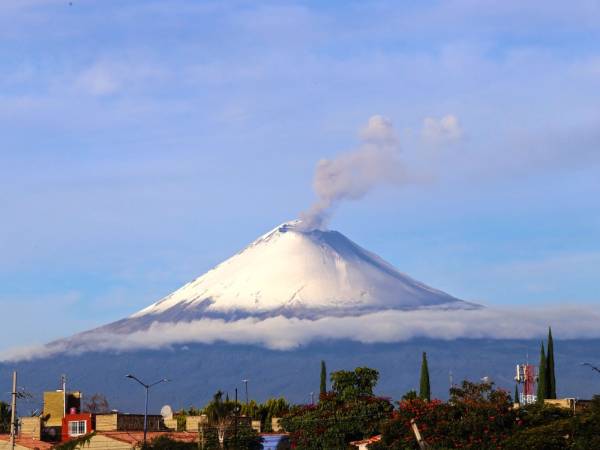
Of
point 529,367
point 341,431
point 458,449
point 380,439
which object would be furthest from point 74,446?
point 529,367

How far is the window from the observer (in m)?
136

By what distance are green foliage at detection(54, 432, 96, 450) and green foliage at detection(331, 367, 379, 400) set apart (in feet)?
68.8

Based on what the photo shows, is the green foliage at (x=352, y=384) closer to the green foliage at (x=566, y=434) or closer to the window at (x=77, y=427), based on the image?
the window at (x=77, y=427)

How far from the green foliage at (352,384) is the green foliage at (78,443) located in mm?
20981

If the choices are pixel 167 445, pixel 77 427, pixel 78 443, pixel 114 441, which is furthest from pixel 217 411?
pixel 77 427

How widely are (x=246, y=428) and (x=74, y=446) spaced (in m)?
14.7

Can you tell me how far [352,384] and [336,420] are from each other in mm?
7812

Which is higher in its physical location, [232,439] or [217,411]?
[217,411]

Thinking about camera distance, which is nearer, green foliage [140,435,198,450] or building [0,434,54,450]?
green foliage [140,435,198,450]

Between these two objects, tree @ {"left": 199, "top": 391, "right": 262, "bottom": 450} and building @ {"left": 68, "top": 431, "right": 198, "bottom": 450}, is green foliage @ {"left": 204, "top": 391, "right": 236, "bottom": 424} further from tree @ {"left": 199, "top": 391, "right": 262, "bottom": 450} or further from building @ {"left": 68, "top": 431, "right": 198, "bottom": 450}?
building @ {"left": 68, "top": 431, "right": 198, "bottom": 450}

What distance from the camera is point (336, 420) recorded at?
A: 120 meters

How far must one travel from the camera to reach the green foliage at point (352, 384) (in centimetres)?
12456

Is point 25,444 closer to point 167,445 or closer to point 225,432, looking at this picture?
point 225,432

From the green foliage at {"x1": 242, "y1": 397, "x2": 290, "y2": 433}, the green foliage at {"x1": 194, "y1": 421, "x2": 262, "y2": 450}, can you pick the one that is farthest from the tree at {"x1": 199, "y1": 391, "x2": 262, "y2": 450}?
the green foliage at {"x1": 242, "y1": 397, "x2": 290, "y2": 433}
